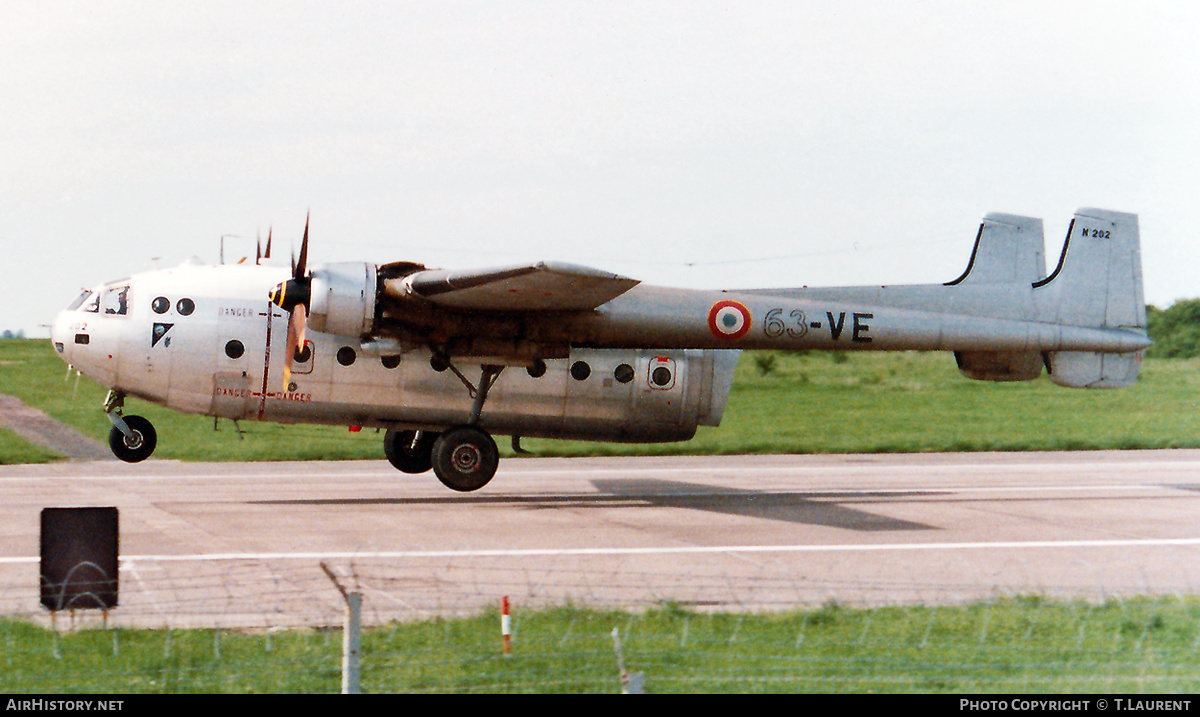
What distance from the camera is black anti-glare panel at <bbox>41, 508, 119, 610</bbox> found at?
10.0 metres

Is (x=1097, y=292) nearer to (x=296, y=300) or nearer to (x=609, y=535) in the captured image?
(x=609, y=535)

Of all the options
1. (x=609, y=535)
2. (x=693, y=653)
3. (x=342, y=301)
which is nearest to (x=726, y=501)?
(x=609, y=535)

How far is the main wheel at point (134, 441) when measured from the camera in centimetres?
1984

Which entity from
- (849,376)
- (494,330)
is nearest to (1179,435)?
(849,376)

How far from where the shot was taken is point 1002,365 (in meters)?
22.4

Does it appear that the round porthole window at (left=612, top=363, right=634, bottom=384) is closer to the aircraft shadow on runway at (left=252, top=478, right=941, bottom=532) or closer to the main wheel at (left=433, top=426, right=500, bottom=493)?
the aircraft shadow on runway at (left=252, top=478, right=941, bottom=532)

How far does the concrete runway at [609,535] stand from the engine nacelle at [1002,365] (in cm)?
227

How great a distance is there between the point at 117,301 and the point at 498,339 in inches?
247

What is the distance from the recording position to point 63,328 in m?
19.4

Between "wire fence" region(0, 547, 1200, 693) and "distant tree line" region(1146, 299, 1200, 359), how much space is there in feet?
139

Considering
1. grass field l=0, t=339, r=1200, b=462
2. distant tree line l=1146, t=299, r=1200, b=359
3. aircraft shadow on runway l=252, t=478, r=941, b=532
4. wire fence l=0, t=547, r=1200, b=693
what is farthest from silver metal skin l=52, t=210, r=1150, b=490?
distant tree line l=1146, t=299, r=1200, b=359

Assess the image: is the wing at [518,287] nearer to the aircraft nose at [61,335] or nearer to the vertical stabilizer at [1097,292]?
the aircraft nose at [61,335]

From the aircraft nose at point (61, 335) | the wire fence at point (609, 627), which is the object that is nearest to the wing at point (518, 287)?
the wire fence at point (609, 627)

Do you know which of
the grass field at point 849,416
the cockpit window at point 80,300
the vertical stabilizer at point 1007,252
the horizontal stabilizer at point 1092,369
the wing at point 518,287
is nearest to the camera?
the wing at point 518,287
